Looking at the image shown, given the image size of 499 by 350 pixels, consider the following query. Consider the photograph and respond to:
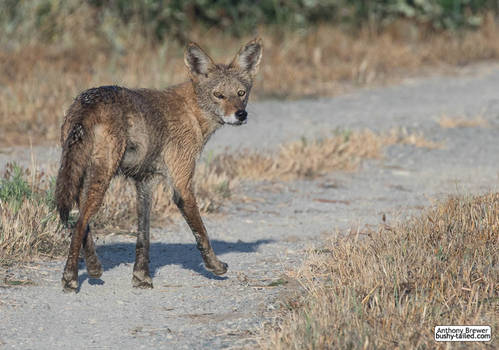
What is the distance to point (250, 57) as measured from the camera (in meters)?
6.53

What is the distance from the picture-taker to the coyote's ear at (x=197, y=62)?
621 centimetres

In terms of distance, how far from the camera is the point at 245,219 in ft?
26.1

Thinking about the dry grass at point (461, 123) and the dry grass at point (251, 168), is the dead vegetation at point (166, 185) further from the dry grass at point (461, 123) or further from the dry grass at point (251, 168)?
the dry grass at point (461, 123)

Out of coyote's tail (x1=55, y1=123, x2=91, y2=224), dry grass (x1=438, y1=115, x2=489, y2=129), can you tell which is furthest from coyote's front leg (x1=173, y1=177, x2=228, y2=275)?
dry grass (x1=438, y1=115, x2=489, y2=129)

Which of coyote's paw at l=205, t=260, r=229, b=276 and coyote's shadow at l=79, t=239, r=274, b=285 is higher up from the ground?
coyote's paw at l=205, t=260, r=229, b=276

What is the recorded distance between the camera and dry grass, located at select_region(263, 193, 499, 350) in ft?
14.2

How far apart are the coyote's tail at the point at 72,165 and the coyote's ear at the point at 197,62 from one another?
4.46 ft

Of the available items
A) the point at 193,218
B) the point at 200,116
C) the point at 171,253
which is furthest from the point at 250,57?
the point at 171,253

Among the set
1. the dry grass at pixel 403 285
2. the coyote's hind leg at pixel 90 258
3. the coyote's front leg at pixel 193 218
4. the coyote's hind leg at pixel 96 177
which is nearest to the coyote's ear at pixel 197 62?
the coyote's front leg at pixel 193 218

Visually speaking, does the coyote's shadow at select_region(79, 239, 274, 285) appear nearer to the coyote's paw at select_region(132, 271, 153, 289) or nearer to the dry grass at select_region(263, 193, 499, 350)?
the coyote's paw at select_region(132, 271, 153, 289)

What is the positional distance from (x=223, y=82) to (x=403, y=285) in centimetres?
210

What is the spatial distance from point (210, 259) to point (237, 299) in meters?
0.44

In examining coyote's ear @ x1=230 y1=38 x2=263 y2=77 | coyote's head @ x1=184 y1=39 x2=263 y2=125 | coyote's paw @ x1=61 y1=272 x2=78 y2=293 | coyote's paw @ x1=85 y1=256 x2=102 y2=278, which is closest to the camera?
coyote's paw @ x1=61 y1=272 x2=78 y2=293

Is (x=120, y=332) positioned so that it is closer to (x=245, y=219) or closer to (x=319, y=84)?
(x=245, y=219)
